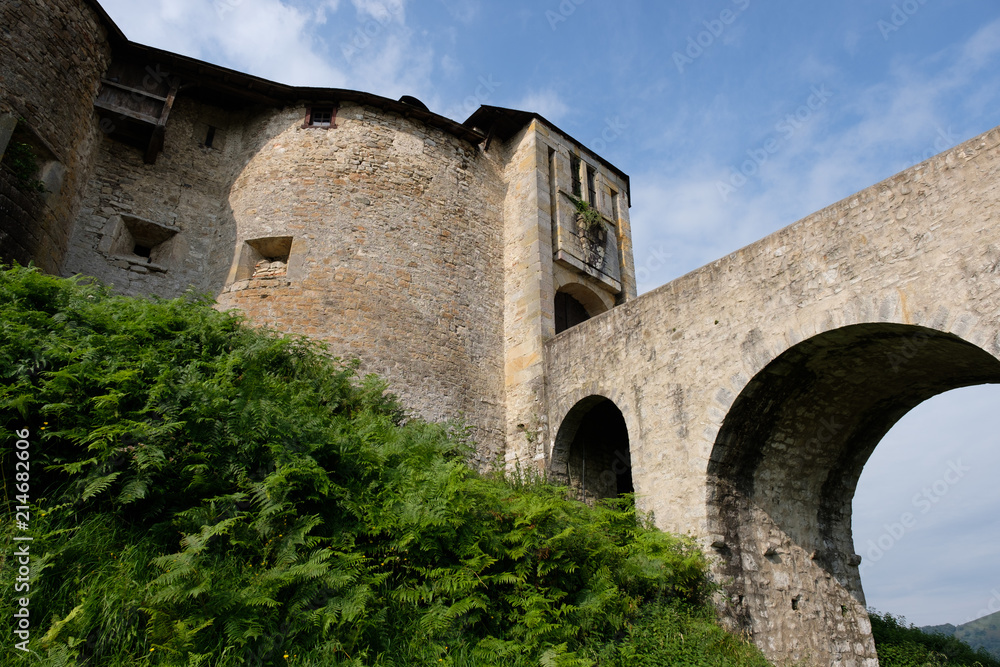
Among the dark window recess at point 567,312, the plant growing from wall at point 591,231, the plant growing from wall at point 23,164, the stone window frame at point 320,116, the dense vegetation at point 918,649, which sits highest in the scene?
the stone window frame at point 320,116

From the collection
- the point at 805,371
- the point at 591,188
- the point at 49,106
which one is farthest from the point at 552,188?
the point at 49,106

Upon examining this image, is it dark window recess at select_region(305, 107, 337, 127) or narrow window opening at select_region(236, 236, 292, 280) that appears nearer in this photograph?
narrow window opening at select_region(236, 236, 292, 280)

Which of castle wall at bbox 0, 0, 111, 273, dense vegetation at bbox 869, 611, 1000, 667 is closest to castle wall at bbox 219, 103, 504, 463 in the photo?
castle wall at bbox 0, 0, 111, 273

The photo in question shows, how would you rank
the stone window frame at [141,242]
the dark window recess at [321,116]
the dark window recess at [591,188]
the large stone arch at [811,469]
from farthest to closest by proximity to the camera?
the dark window recess at [591,188] → the dark window recess at [321,116] → the stone window frame at [141,242] → the large stone arch at [811,469]

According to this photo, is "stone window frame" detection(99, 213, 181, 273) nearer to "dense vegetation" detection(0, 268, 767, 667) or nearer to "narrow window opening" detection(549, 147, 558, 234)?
"dense vegetation" detection(0, 268, 767, 667)

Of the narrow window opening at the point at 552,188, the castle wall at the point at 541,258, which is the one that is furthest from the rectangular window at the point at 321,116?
the narrow window opening at the point at 552,188

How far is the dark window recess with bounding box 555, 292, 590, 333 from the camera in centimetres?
1461

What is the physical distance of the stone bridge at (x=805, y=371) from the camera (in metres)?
7.18

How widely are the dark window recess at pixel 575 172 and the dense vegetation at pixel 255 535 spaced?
29.9 ft

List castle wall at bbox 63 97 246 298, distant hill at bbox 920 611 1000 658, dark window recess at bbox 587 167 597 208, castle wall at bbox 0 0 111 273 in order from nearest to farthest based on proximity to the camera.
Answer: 1. castle wall at bbox 0 0 111 273
2. castle wall at bbox 63 97 246 298
3. dark window recess at bbox 587 167 597 208
4. distant hill at bbox 920 611 1000 658

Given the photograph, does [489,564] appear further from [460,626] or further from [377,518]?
[377,518]

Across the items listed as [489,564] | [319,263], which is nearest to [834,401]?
[489,564]

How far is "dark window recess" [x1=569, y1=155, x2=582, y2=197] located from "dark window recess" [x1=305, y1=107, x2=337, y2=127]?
5545mm

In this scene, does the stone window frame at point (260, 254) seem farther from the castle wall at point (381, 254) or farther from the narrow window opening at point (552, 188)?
the narrow window opening at point (552, 188)
